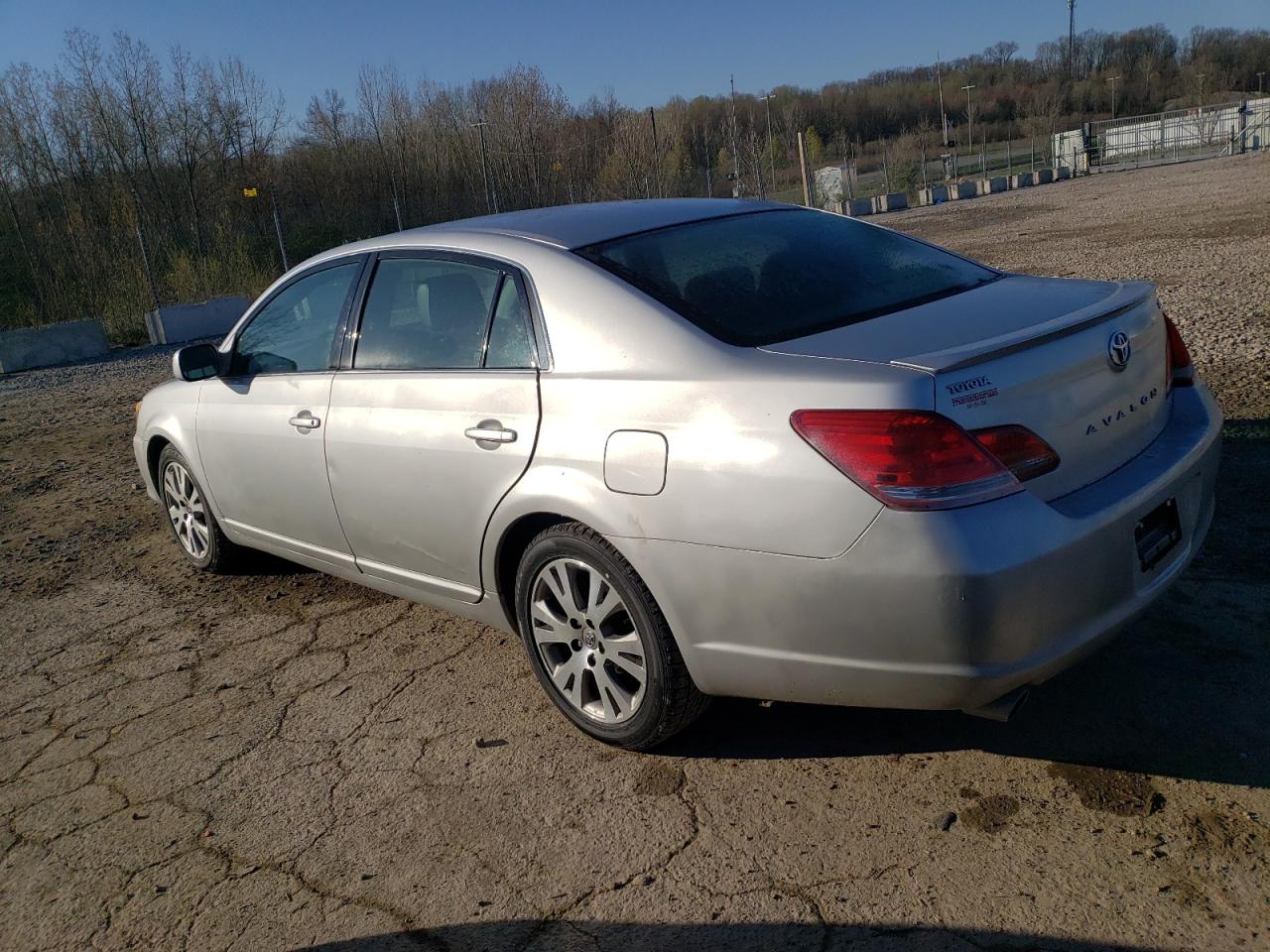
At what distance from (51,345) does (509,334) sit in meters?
17.3

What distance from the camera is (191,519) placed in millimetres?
5246

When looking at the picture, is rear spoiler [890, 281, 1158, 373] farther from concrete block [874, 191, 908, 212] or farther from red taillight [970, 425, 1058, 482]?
concrete block [874, 191, 908, 212]

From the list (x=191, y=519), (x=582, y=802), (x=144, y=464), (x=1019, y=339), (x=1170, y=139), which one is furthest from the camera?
(x=1170, y=139)

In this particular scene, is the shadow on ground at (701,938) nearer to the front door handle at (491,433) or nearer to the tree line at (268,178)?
the front door handle at (491,433)

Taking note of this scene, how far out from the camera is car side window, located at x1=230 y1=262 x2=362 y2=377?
163 inches

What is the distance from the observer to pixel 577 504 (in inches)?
116

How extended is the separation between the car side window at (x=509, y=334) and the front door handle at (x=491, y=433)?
212 millimetres

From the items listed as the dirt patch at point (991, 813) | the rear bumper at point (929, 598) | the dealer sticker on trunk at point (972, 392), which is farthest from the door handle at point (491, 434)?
the dirt patch at point (991, 813)

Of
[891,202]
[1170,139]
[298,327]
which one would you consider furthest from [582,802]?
[1170,139]

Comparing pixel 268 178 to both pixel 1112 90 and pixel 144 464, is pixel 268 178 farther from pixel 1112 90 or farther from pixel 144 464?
pixel 1112 90

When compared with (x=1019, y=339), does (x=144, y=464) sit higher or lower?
lower

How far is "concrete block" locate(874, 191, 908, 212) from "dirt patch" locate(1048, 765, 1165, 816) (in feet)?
137

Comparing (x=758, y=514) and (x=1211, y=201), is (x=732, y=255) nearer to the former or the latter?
(x=758, y=514)

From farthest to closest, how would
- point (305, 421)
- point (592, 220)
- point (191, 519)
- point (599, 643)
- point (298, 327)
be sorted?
point (191, 519) < point (298, 327) < point (305, 421) < point (592, 220) < point (599, 643)
